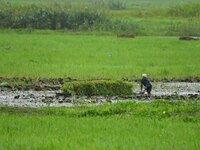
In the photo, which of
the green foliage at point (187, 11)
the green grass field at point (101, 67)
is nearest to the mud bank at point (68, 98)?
the green grass field at point (101, 67)

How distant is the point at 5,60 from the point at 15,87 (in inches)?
238

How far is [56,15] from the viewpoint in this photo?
136 ft

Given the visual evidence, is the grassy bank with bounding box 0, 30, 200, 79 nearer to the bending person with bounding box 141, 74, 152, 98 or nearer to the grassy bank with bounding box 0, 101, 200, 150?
the bending person with bounding box 141, 74, 152, 98

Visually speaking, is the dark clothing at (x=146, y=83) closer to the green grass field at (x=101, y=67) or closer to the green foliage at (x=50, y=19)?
the green grass field at (x=101, y=67)

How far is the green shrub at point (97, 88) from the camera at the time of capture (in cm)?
1967

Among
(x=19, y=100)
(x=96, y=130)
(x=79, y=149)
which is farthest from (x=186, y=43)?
(x=79, y=149)

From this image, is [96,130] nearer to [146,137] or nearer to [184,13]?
[146,137]

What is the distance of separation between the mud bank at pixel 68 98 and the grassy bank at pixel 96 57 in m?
2.65

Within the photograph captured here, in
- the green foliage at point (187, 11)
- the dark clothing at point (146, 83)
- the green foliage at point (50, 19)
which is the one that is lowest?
the green foliage at point (187, 11)

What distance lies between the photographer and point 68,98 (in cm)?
1914

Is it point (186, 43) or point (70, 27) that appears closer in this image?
point (186, 43)

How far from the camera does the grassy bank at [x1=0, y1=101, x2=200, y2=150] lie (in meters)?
11.6

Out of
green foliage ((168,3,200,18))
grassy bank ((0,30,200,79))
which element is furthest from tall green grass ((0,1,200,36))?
green foliage ((168,3,200,18))

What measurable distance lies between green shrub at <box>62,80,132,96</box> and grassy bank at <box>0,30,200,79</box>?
3207mm
